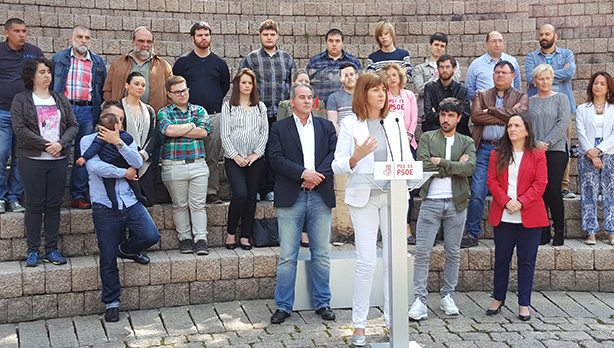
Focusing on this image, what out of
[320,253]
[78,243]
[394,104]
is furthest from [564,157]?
Result: [78,243]

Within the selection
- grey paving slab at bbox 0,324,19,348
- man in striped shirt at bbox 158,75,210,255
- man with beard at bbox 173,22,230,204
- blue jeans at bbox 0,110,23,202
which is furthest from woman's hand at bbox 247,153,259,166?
grey paving slab at bbox 0,324,19,348

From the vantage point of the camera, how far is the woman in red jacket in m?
6.12

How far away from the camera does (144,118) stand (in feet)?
22.6

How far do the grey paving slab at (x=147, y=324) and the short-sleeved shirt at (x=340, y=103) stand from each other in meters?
2.71

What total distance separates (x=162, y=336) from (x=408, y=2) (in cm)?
864

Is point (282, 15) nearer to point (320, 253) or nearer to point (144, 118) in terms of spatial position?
point (144, 118)

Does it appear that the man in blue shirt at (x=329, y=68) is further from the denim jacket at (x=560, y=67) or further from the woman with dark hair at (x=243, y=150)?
the denim jacket at (x=560, y=67)

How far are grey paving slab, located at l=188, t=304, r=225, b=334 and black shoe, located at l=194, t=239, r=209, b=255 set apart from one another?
0.51 meters

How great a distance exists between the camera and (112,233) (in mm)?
6039

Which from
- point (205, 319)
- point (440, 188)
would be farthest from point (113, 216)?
point (440, 188)

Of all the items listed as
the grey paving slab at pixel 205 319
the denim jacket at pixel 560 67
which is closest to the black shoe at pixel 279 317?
the grey paving slab at pixel 205 319

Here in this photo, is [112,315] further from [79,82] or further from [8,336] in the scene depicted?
[79,82]

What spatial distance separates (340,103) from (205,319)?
2656 mm

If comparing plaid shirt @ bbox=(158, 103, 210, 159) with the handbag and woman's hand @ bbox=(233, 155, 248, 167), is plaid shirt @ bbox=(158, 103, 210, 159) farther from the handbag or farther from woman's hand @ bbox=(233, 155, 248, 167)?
the handbag
